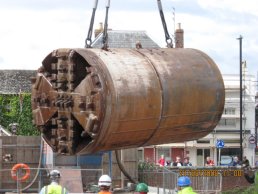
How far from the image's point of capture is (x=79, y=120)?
10422 mm

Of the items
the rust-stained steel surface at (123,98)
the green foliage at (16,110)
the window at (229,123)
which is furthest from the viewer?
the window at (229,123)

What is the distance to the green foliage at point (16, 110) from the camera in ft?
186

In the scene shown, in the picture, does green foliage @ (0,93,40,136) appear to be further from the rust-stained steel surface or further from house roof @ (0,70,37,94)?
the rust-stained steel surface

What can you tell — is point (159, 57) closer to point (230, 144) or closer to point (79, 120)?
point (79, 120)

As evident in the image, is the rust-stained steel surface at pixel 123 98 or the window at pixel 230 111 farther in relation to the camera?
the window at pixel 230 111

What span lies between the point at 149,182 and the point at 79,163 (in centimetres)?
409

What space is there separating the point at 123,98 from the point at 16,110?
4906 centimetres

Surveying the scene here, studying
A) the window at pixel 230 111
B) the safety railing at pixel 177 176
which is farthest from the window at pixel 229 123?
the safety railing at pixel 177 176

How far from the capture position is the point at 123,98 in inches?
395

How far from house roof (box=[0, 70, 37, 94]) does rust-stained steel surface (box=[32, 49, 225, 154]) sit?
162ft

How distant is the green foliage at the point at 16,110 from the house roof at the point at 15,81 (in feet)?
2.94

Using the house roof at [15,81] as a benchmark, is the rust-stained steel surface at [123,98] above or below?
below
